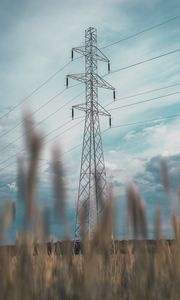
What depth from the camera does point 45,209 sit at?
1.02 metres

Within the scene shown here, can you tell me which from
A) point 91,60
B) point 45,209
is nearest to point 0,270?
point 45,209

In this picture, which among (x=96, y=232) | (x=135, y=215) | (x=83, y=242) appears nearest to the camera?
(x=135, y=215)

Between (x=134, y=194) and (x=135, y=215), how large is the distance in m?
0.06

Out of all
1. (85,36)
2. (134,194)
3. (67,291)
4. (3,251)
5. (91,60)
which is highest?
(85,36)

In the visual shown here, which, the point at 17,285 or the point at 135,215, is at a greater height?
the point at 135,215

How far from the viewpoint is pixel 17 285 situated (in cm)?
92

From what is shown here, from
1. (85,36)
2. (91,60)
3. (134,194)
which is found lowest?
(134,194)

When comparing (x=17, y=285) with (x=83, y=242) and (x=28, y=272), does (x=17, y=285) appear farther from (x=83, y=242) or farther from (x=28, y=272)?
(x=83, y=242)

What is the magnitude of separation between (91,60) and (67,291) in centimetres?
3026

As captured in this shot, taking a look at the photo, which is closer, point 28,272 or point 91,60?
point 28,272

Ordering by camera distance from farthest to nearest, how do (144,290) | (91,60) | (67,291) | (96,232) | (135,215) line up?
(91,60) → (67,291) → (144,290) → (96,232) → (135,215)

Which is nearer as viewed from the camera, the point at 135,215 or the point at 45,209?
the point at 135,215

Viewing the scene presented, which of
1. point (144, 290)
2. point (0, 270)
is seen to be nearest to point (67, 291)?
point (144, 290)

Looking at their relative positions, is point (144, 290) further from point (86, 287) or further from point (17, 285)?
point (17, 285)
